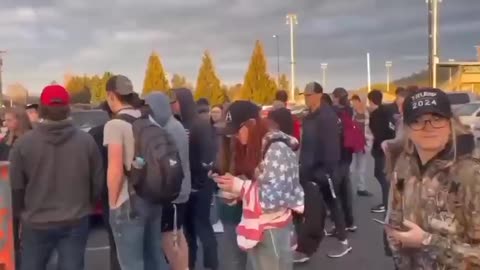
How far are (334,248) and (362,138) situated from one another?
8.37 feet

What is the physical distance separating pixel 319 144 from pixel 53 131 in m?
3.40

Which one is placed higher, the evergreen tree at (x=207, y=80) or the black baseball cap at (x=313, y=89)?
the evergreen tree at (x=207, y=80)

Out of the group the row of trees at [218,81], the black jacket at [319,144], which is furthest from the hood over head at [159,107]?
the row of trees at [218,81]

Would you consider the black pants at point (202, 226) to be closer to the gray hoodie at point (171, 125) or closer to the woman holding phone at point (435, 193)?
the gray hoodie at point (171, 125)

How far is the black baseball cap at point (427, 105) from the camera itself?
7.95ft

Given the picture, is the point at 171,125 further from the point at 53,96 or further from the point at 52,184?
the point at 52,184

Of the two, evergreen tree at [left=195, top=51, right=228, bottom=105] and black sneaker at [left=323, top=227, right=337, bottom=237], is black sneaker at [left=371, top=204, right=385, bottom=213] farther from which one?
evergreen tree at [left=195, top=51, right=228, bottom=105]

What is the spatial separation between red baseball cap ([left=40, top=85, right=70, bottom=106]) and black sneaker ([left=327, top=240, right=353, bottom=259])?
406cm

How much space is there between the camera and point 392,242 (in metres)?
2.54

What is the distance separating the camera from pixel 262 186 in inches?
163

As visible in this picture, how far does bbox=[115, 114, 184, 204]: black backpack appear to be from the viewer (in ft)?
15.4

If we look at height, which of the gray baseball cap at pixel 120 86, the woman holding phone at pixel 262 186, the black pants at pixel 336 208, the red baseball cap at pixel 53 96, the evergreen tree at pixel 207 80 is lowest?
the black pants at pixel 336 208

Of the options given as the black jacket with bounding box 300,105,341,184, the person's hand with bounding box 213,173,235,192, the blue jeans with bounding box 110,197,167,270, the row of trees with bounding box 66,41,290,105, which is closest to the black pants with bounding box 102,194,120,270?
the blue jeans with bounding box 110,197,167,270

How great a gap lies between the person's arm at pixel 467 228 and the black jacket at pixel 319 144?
4.46 m
